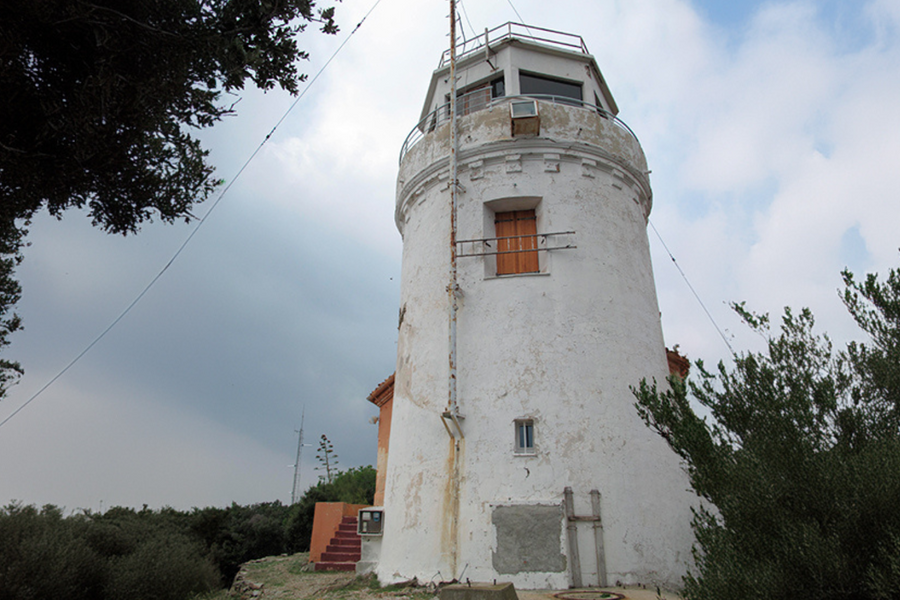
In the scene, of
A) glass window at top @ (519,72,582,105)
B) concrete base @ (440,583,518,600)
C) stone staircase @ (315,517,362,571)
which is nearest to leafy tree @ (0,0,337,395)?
concrete base @ (440,583,518,600)

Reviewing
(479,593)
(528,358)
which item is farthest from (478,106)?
(479,593)

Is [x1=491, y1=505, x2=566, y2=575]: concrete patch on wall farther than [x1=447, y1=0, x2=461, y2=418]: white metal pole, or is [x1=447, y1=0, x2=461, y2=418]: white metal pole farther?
[x1=447, y1=0, x2=461, y2=418]: white metal pole

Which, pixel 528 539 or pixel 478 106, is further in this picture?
pixel 478 106

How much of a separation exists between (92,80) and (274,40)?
2.04 m

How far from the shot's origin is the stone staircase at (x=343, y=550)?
48.7 ft

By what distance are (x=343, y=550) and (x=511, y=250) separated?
9.77m

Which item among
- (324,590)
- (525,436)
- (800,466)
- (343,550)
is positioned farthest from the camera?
(343,550)

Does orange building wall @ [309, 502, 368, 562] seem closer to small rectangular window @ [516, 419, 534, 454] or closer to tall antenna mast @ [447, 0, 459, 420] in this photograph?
tall antenna mast @ [447, 0, 459, 420]

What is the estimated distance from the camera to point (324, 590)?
34.6 feet

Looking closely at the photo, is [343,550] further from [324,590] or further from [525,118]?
[525,118]

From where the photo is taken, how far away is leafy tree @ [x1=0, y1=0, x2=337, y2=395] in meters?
5.81

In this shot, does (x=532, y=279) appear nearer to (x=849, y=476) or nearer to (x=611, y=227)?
(x=611, y=227)

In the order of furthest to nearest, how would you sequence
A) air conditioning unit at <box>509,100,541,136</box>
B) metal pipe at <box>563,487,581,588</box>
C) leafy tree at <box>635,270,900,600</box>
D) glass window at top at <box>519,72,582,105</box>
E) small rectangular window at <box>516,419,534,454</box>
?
glass window at top at <box>519,72,582,105</box> < air conditioning unit at <box>509,100,541,136</box> < small rectangular window at <box>516,419,534,454</box> < metal pipe at <box>563,487,581,588</box> < leafy tree at <box>635,270,900,600</box>

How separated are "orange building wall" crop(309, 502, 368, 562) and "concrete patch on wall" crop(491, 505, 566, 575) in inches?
338
